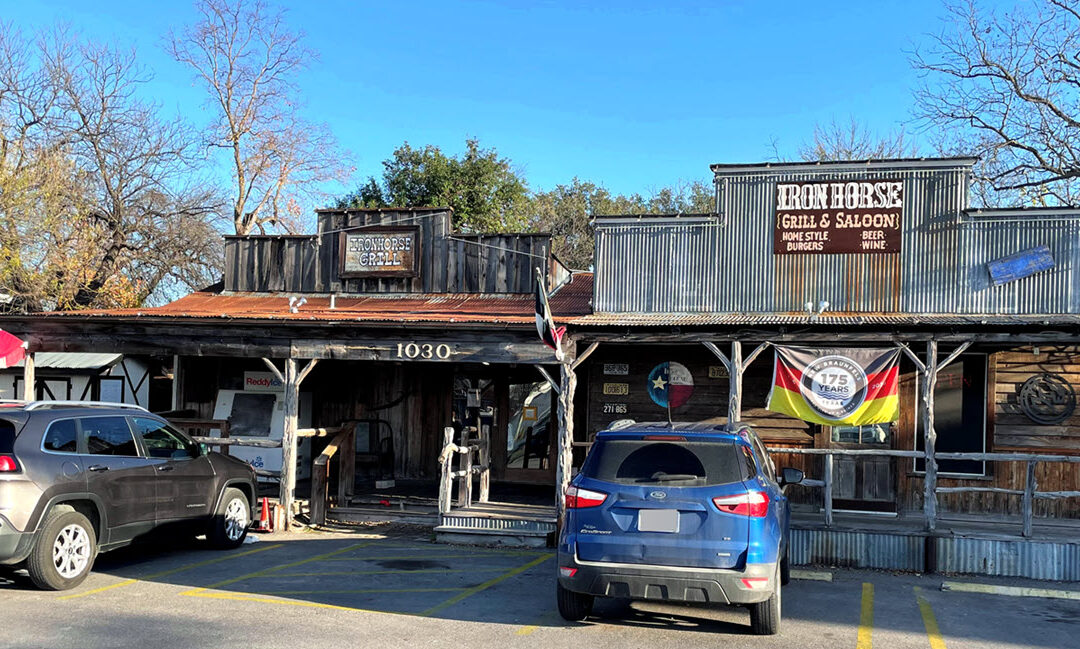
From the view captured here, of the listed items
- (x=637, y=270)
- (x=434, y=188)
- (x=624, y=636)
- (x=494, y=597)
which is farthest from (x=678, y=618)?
(x=434, y=188)

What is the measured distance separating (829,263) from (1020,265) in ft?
8.78

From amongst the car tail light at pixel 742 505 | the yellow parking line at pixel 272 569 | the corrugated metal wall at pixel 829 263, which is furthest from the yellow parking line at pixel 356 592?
the corrugated metal wall at pixel 829 263

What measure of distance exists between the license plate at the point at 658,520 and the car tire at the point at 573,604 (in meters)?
1.02

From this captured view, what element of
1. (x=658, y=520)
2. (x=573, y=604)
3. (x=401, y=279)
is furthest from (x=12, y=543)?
(x=401, y=279)

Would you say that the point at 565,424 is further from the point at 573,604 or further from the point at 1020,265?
the point at 1020,265

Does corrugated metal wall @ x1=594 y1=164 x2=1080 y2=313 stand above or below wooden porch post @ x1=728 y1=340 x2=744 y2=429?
above

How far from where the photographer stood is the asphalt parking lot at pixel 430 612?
275 inches

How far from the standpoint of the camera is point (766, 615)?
7094 millimetres

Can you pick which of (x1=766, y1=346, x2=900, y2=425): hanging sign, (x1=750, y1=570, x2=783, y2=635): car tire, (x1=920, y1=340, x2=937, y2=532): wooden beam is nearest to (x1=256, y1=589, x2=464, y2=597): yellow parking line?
(x1=750, y1=570, x2=783, y2=635): car tire

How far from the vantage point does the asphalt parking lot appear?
22.9ft

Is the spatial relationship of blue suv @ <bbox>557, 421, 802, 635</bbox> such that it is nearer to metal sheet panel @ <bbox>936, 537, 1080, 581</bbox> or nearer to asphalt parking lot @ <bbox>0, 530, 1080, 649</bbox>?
asphalt parking lot @ <bbox>0, 530, 1080, 649</bbox>

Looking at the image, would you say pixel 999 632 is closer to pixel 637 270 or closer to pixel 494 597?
pixel 494 597

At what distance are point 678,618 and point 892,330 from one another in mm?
5731

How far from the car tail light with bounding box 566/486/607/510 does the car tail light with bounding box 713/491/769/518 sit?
35.7 inches
